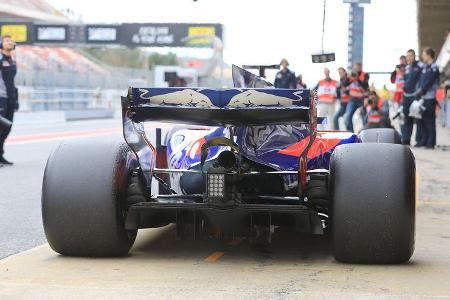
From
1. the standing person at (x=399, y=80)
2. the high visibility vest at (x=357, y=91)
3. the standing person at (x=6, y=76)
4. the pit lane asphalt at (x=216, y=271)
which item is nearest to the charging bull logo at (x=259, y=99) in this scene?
the pit lane asphalt at (x=216, y=271)

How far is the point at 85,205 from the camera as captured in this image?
18.2ft

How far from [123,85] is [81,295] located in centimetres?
5351

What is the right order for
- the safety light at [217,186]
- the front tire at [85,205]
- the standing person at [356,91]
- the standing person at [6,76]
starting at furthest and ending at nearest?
the standing person at [356,91], the standing person at [6,76], the front tire at [85,205], the safety light at [217,186]

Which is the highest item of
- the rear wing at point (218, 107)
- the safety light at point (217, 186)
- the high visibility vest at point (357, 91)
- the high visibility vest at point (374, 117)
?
the rear wing at point (218, 107)

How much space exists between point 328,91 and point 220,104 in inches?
592

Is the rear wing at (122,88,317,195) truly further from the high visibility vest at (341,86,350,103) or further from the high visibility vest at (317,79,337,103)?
the high visibility vest at (317,79,337,103)

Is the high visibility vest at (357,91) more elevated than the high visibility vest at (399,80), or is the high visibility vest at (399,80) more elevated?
the high visibility vest at (399,80)

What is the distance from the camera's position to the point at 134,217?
5.63 m

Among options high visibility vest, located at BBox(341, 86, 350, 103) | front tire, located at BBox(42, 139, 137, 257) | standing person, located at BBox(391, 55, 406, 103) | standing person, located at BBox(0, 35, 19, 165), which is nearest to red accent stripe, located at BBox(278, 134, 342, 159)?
front tire, located at BBox(42, 139, 137, 257)

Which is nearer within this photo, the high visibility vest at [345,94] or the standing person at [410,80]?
the standing person at [410,80]

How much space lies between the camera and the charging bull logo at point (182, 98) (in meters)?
5.49

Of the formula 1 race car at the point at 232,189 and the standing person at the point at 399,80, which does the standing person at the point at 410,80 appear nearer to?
the standing person at the point at 399,80

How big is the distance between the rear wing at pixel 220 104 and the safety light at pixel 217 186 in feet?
1.36

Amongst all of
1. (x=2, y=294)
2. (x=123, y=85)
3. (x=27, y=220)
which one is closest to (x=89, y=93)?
(x=123, y=85)
